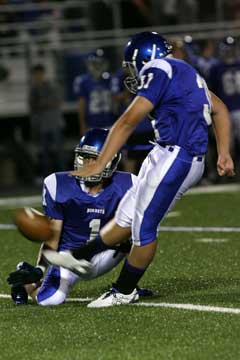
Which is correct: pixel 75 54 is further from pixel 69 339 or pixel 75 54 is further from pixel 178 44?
pixel 69 339

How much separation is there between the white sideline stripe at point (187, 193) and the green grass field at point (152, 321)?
4084mm

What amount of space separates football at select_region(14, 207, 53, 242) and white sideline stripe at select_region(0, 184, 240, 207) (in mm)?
6156

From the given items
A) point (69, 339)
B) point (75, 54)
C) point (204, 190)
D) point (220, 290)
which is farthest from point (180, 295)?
point (75, 54)

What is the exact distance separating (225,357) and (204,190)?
7970 millimetres

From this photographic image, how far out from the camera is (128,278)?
5.75m

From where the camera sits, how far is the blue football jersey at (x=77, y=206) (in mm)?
6000

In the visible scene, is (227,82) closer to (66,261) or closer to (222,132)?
(222,132)

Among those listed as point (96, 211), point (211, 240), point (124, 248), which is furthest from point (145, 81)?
point (211, 240)

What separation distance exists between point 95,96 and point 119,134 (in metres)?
8.00

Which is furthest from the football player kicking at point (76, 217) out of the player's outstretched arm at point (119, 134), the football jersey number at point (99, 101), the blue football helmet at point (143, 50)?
the football jersey number at point (99, 101)

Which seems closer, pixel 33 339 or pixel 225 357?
pixel 225 357

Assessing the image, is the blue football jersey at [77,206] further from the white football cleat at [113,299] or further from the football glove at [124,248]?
the white football cleat at [113,299]

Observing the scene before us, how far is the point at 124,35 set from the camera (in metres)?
14.9

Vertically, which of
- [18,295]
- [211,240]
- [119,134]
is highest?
[119,134]
